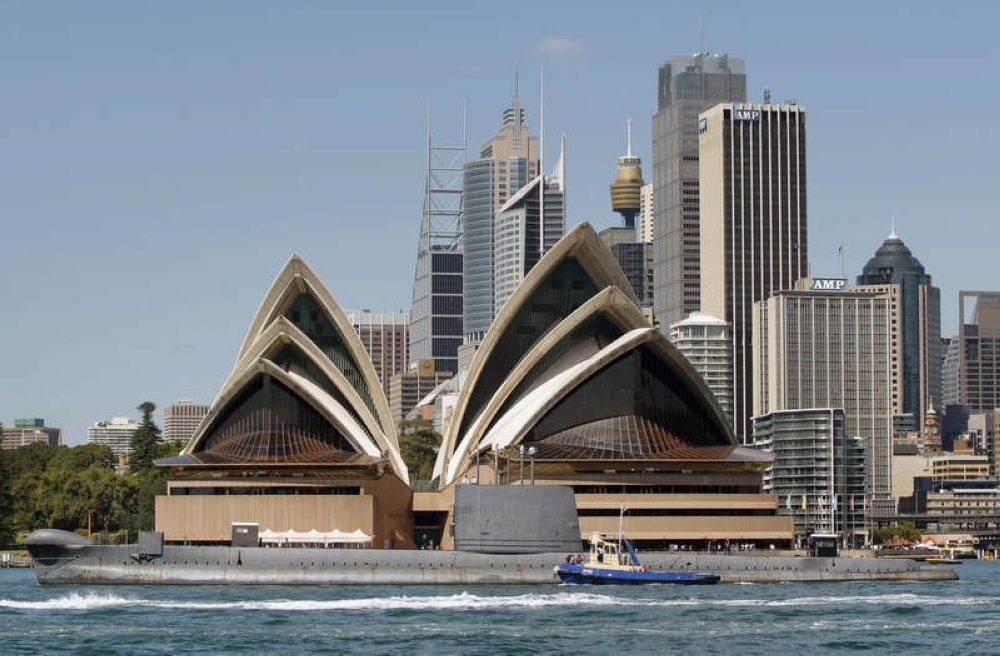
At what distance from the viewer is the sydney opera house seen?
10819cm

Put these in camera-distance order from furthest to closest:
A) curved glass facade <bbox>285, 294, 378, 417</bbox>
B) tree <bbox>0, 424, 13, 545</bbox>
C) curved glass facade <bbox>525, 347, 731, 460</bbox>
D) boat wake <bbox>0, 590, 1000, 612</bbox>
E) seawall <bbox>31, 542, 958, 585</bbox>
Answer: tree <bbox>0, 424, 13, 545</bbox> < curved glass facade <bbox>285, 294, 378, 417</bbox> < curved glass facade <bbox>525, 347, 731, 460</bbox> < seawall <bbox>31, 542, 958, 585</bbox> < boat wake <bbox>0, 590, 1000, 612</bbox>

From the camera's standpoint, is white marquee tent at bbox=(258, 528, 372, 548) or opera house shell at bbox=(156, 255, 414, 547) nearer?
white marquee tent at bbox=(258, 528, 372, 548)

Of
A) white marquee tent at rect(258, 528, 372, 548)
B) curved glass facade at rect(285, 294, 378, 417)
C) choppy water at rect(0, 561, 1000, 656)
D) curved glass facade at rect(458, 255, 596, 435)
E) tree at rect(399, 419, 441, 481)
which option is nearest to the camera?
choppy water at rect(0, 561, 1000, 656)

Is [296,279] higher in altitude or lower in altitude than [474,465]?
higher

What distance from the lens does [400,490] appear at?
11788cm

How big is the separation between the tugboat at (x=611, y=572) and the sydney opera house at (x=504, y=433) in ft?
55.7

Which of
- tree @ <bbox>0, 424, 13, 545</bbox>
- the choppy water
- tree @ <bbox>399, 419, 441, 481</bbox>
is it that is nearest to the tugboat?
the choppy water

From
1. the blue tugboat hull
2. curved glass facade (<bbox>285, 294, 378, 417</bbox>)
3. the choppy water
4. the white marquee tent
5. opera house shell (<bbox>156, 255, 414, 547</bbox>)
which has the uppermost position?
curved glass facade (<bbox>285, 294, 378, 417</bbox>)

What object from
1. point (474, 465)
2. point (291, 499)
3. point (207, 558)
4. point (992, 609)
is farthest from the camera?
point (474, 465)

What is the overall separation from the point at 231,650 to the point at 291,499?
5075cm

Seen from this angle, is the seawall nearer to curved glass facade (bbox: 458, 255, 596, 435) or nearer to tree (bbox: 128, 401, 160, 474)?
curved glass facade (bbox: 458, 255, 596, 435)

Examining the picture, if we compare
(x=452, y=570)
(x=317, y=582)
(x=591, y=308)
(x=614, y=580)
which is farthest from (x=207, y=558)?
(x=591, y=308)

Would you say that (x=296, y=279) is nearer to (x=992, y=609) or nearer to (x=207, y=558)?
(x=207, y=558)

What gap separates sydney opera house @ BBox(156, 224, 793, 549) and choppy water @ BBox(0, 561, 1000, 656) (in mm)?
21196
